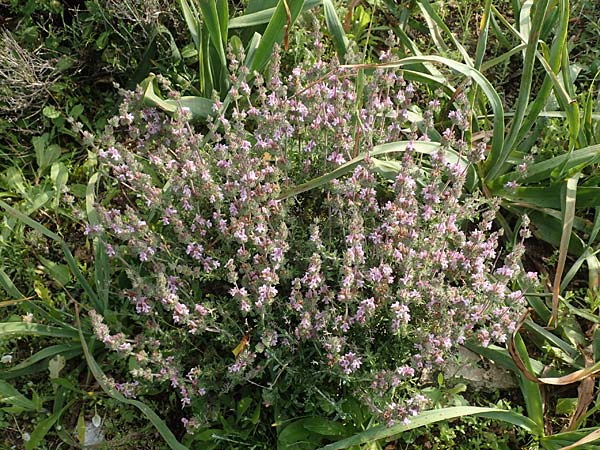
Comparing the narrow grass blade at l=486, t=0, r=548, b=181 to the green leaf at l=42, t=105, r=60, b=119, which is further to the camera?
the green leaf at l=42, t=105, r=60, b=119

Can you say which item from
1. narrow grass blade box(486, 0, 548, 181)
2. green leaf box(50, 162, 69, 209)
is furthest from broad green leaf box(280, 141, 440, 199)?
green leaf box(50, 162, 69, 209)

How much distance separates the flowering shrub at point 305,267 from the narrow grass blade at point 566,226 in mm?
245

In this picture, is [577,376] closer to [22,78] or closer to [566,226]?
[566,226]

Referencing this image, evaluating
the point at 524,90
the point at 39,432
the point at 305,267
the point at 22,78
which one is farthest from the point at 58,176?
the point at 524,90

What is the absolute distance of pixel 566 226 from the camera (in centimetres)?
251

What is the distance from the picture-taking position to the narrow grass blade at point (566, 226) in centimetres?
239

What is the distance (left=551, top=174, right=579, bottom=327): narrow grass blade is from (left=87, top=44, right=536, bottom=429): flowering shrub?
24 cm

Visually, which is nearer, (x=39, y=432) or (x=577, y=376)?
(x=577, y=376)

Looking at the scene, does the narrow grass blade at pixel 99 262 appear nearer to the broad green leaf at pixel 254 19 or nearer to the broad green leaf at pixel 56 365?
the broad green leaf at pixel 56 365

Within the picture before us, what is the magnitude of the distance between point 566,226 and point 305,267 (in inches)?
41.6

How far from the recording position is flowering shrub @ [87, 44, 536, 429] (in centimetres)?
207

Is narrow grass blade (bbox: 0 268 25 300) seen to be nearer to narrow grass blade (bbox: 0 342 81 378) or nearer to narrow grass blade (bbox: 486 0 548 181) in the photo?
narrow grass blade (bbox: 0 342 81 378)

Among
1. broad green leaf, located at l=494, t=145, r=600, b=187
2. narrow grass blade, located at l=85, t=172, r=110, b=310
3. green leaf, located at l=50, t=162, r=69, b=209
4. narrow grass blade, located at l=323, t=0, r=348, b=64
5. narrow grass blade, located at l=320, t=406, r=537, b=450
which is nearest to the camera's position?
narrow grass blade, located at l=320, t=406, r=537, b=450

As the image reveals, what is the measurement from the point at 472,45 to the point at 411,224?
190cm
